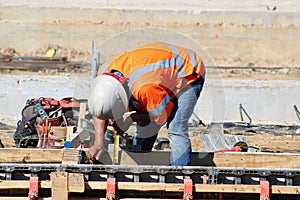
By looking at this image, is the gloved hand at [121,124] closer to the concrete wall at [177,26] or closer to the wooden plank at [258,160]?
the wooden plank at [258,160]

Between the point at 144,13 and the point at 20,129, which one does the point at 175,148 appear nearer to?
the point at 20,129

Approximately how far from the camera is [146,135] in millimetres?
6668

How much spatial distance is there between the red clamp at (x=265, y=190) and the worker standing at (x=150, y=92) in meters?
0.86

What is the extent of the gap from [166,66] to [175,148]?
81 cm

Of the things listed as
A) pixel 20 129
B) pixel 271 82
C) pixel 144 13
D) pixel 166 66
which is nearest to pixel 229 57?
pixel 144 13

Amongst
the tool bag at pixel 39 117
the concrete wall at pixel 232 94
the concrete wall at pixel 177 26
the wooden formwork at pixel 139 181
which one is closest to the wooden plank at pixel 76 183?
the wooden formwork at pixel 139 181

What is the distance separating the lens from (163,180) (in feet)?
18.4

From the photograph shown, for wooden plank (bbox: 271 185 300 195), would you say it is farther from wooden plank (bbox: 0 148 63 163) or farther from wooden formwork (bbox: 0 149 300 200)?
wooden plank (bbox: 0 148 63 163)

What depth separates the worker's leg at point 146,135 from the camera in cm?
651

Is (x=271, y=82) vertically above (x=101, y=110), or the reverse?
(x=271, y=82)

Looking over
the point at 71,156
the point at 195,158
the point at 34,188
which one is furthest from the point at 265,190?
the point at 34,188

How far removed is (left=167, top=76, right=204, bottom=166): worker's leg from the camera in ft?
20.1

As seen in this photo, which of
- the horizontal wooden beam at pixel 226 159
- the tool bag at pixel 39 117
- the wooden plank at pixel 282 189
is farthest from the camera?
the tool bag at pixel 39 117

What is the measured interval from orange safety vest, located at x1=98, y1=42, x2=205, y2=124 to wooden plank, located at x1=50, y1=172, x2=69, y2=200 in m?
0.92
